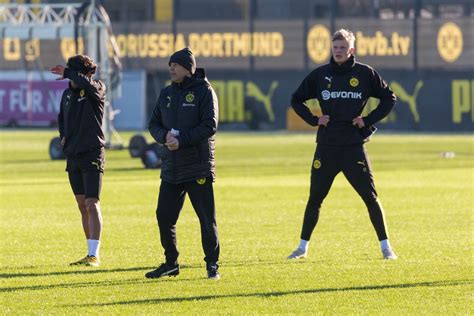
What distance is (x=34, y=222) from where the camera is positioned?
59.3 ft

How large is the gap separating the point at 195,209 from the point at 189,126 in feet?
2.42

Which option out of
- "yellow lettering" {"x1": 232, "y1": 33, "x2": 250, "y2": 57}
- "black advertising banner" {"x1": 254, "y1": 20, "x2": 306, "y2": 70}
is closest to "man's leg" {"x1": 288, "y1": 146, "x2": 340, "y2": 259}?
"black advertising banner" {"x1": 254, "y1": 20, "x2": 306, "y2": 70}

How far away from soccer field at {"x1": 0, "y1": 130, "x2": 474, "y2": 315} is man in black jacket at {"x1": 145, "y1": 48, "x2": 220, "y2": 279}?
15.6 inches

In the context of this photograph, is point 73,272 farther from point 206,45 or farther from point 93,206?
point 206,45

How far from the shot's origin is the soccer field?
10.6 metres

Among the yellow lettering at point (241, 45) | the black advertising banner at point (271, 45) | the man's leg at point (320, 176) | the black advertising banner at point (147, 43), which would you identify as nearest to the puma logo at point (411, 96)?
the black advertising banner at point (271, 45)

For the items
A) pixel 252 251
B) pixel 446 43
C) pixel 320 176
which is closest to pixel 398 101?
pixel 446 43

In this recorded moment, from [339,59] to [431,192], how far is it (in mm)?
11265

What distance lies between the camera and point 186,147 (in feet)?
38.1

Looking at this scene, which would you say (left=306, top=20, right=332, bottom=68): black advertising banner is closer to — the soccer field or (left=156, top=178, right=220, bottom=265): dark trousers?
the soccer field

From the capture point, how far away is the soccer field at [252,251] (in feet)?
34.7

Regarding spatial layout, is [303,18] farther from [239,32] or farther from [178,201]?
[178,201]

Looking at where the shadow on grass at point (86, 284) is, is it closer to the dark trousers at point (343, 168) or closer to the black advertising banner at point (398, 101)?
the dark trousers at point (343, 168)

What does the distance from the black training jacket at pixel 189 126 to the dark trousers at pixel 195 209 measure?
109 millimetres
